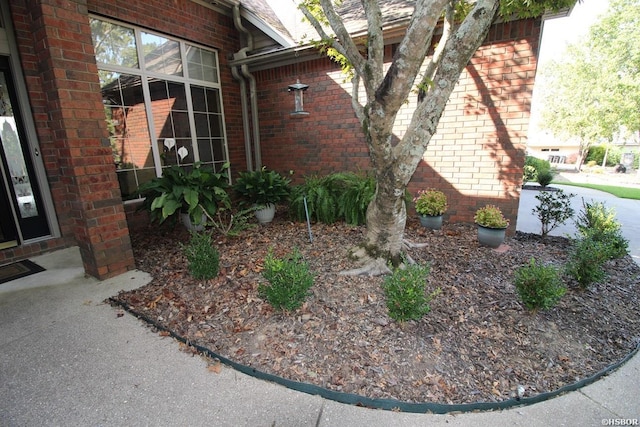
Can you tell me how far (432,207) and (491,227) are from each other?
85 centimetres

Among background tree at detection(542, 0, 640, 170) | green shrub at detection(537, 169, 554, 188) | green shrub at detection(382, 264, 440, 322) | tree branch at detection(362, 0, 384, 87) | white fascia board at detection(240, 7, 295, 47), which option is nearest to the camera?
green shrub at detection(382, 264, 440, 322)

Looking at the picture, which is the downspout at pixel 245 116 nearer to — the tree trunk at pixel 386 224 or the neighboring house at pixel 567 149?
the tree trunk at pixel 386 224

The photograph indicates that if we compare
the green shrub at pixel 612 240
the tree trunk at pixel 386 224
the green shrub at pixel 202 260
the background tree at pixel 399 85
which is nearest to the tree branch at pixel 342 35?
the background tree at pixel 399 85

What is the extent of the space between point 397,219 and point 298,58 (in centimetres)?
393

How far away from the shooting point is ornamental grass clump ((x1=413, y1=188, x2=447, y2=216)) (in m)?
4.41

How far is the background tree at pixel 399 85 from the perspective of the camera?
230cm

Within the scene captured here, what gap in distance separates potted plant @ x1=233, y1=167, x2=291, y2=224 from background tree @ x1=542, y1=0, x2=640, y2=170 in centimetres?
1502

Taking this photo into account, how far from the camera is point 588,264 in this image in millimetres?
2758

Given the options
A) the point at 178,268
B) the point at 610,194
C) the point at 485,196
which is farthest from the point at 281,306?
the point at 610,194

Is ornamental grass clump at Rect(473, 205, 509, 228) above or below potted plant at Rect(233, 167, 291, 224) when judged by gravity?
below

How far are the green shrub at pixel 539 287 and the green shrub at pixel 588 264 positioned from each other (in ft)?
2.10

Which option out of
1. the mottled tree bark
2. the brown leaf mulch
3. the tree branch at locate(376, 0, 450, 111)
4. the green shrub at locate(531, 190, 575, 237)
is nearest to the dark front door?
the brown leaf mulch

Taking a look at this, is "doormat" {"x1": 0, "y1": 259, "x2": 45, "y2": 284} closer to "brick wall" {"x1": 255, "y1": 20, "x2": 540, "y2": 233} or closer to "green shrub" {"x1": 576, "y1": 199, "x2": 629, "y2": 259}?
"brick wall" {"x1": 255, "y1": 20, "x2": 540, "y2": 233}

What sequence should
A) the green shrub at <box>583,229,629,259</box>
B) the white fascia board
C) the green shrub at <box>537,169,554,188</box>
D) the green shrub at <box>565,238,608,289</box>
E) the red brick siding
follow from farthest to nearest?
the green shrub at <box>537,169,554,188</box> < the white fascia board < the red brick siding < the green shrub at <box>583,229,629,259</box> < the green shrub at <box>565,238,608,289</box>
